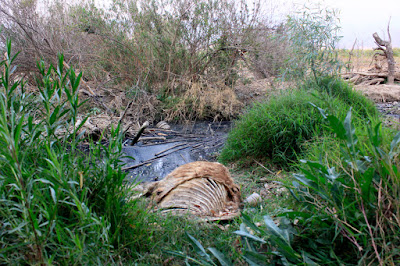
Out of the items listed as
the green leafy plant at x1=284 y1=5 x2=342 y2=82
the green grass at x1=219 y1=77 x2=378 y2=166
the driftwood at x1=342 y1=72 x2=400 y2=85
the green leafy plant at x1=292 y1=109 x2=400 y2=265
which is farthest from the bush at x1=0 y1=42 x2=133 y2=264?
the driftwood at x1=342 y1=72 x2=400 y2=85

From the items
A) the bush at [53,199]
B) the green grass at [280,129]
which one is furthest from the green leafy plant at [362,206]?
the green grass at [280,129]

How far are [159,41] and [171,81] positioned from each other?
134cm

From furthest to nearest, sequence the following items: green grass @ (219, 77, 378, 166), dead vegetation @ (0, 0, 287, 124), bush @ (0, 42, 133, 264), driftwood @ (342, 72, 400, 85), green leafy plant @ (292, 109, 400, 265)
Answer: driftwood @ (342, 72, 400, 85) → dead vegetation @ (0, 0, 287, 124) → green grass @ (219, 77, 378, 166) → green leafy plant @ (292, 109, 400, 265) → bush @ (0, 42, 133, 264)

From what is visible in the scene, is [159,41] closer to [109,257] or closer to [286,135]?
[286,135]

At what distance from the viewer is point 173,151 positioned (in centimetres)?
633

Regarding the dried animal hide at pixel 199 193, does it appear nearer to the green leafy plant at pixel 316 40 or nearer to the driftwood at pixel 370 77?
the green leafy plant at pixel 316 40

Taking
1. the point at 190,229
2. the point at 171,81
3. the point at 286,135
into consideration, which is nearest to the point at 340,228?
the point at 190,229

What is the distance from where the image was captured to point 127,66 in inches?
381

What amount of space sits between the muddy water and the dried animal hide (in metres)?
1.89

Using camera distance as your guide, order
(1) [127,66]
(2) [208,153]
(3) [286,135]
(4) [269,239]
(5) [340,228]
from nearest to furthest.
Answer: (5) [340,228] < (4) [269,239] < (3) [286,135] < (2) [208,153] < (1) [127,66]

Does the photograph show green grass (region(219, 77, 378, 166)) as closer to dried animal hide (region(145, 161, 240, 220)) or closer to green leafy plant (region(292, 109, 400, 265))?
dried animal hide (region(145, 161, 240, 220))

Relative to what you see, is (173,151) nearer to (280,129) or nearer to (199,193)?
(280,129)

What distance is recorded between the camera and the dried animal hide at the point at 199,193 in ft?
8.12

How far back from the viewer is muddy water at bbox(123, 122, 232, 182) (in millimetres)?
A: 5332
